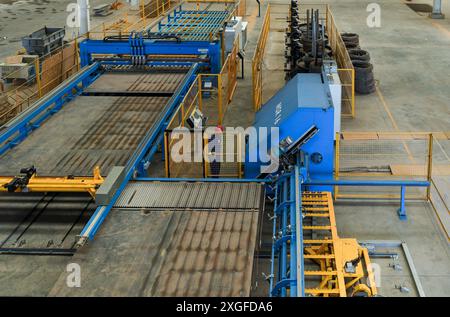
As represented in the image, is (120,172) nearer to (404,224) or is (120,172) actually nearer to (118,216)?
(118,216)

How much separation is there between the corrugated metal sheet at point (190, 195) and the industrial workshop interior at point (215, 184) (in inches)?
1.3

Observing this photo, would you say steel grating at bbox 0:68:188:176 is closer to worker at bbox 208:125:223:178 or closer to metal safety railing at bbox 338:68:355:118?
worker at bbox 208:125:223:178

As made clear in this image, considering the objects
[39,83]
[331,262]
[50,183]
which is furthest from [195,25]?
[331,262]

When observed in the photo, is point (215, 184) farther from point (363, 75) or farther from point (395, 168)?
point (363, 75)

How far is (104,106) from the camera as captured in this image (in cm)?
1199

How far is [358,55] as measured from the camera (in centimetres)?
1719

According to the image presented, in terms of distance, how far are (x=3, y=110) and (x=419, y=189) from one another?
979 cm

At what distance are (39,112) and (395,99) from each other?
9.21 meters

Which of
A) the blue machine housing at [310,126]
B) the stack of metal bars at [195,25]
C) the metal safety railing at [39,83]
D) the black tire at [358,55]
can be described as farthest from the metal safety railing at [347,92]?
the metal safety railing at [39,83]

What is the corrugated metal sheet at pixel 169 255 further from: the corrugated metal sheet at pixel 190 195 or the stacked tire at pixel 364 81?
the stacked tire at pixel 364 81
